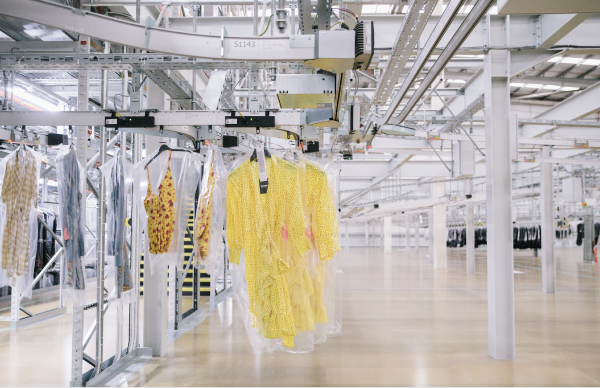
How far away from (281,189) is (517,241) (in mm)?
18999

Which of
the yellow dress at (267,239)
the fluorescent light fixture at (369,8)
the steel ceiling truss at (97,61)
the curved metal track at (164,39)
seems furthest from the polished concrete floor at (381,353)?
the fluorescent light fixture at (369,8)

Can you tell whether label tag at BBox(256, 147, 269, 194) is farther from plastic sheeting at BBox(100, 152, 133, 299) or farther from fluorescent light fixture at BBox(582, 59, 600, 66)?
fluorescent light fixture at BBox(582, 59, 600, 66)

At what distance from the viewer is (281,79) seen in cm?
292

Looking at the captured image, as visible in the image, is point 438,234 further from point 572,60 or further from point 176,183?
point 176,183

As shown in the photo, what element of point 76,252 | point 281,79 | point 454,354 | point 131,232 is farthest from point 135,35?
point 454,354

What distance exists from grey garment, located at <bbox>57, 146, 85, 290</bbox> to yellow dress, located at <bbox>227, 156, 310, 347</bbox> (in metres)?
1.16

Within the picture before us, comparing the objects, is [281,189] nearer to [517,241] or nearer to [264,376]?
[264,376]

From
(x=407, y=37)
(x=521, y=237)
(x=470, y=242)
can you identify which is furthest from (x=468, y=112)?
(x=521, y=237)

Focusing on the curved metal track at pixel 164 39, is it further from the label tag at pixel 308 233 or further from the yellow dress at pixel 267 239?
the label tag at pixel 308 233

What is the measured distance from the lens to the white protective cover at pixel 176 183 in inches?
137

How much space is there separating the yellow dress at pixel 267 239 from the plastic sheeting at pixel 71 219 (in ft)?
3.82

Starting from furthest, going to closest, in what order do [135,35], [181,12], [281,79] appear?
1. [181,12]
2. [281,79]
3. [135,35]

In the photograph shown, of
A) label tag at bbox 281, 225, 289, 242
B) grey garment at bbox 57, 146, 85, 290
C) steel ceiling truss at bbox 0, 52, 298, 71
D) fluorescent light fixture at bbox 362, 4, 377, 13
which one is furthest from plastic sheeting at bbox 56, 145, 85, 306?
fluorescent light fixture at bbox 362, 4, 377, 13

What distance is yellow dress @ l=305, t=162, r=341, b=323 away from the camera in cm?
329
